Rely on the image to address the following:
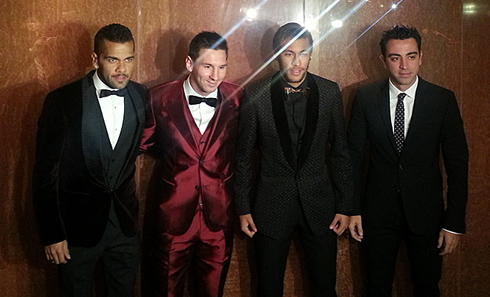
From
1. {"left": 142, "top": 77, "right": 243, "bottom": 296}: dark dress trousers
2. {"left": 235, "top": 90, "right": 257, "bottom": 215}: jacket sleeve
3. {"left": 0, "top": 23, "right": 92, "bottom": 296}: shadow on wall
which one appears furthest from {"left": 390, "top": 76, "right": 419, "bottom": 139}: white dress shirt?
{"left": 0, "top": 23, "right": 92, "bottom": 296}: shadow on wall

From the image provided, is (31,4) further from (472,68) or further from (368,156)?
(472,68)

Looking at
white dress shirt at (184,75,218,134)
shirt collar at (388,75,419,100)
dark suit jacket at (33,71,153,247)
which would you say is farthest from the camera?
shirt collar at (388,75,419,100)

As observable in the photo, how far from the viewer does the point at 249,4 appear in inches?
130

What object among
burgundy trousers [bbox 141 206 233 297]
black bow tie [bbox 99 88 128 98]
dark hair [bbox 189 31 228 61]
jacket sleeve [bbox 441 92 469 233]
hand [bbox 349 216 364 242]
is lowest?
burgundy trousers [bbox 141 206 233 297]

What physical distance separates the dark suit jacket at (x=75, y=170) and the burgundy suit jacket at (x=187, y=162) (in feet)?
0.78

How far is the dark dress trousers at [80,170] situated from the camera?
2.54m

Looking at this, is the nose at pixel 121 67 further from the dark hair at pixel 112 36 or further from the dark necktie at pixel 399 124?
the dark necktie at pixel 399 124

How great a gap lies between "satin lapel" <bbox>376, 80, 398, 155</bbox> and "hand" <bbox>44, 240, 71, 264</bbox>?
2.00 meters

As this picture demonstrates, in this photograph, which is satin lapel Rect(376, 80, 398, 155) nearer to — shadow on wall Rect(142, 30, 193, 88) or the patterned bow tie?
the patterned bow tie

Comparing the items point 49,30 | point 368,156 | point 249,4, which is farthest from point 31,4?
point 368,156

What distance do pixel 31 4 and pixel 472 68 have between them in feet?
9.86

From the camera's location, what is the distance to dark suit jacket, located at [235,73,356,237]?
2.86 meters

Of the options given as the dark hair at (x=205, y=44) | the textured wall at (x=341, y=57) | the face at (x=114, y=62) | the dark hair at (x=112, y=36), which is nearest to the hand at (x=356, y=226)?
the textured wall at (x=341, y=57)

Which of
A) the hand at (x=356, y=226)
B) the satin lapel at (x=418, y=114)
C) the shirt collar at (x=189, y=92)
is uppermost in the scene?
the shirt collar at (x=189, y=92)
